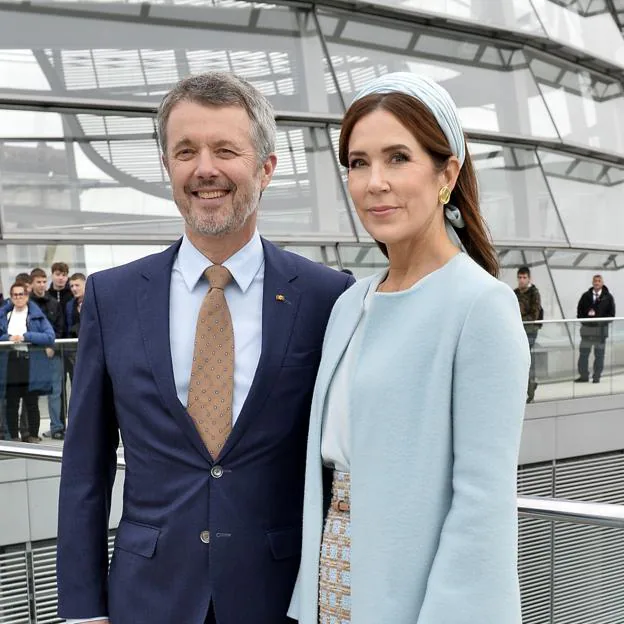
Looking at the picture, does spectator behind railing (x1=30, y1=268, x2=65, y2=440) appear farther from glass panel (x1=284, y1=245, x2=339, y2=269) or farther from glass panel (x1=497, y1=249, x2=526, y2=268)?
glass panel (x1=497, y1=249, x2=526, y2=268)

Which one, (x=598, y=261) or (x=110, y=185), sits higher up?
(x=110, y=185)

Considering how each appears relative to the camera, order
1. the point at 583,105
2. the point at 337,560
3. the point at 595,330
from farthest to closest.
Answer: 1. the point at 583,105
2. the point at 595,330
3. the point at 337,560

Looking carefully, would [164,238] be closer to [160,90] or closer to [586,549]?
[160,90]

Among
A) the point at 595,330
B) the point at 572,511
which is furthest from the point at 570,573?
the point at 595,330

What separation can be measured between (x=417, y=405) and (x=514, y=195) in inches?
553

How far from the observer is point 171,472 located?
77.9 inches

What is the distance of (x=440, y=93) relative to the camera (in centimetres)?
167

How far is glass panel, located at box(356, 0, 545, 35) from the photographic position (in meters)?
13.7

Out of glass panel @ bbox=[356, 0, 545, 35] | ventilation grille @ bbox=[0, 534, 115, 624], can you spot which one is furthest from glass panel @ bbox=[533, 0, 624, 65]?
ventilation grille @ bbox=[0, 534, 115, 624]

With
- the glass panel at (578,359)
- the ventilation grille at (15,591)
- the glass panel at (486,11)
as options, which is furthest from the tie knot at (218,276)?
the glass panel at (486,11)

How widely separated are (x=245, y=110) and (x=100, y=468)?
3.16ft

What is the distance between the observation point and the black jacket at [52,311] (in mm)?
8062

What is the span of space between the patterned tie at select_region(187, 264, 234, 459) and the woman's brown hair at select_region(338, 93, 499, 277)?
1.68 ft

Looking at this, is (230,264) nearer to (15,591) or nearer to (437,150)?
(437,150)
